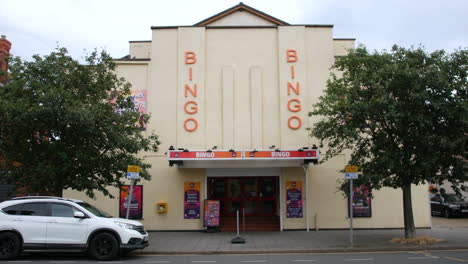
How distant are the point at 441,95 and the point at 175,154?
10.6 meters

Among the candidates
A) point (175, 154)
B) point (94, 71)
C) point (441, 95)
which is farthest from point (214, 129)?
point (441, 95)

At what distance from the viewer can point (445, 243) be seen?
46.6 ft

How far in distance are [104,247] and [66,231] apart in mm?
1163

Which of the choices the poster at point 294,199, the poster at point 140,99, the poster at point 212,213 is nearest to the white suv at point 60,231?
the poster at point 212,213

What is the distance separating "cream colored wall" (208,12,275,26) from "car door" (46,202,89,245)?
13719mm

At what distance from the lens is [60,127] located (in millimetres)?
13586

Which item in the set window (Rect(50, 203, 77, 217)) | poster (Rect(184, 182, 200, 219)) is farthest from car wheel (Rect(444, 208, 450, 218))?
window (Rect(50, 203, 77, 217))

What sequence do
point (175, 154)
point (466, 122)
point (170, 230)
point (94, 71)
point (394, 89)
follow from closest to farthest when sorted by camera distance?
point (466, 122) → point (394, 89) → point (94, 71) → point (175, 154) → point (170, 230)

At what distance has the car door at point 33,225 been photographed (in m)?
11.4

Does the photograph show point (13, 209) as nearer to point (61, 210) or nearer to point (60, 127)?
point (61, 210)

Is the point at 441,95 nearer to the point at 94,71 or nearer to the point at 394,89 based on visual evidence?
the point at 394,89

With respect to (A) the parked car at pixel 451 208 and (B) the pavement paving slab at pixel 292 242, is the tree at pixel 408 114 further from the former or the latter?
(A) the parked car at pixel 451 208

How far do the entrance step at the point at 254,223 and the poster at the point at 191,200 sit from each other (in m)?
1.37

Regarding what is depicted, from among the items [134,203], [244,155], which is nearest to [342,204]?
[244,155]
